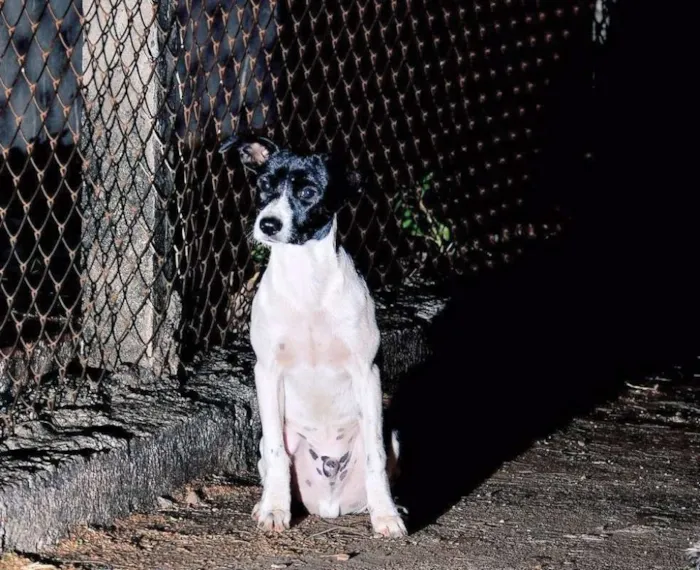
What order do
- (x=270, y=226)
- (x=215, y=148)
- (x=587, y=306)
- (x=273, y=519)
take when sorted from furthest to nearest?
(x=587, y=306), (x=215, y=148), (x=273, y=519), (x=270, y=226)

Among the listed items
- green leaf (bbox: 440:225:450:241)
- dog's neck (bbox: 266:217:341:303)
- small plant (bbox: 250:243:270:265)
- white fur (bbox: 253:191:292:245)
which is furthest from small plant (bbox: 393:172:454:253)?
white fur (bbox: 253:191:292:245)

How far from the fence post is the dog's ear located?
57 cm

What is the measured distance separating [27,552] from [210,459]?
100 cm

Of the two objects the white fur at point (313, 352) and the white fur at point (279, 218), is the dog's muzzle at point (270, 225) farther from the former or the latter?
the white fur at point (313, 352)

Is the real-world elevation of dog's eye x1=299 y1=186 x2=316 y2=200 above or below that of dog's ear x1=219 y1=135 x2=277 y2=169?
below

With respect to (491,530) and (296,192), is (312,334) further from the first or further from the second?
(491,530)

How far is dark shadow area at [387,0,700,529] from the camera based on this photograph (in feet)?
18.0

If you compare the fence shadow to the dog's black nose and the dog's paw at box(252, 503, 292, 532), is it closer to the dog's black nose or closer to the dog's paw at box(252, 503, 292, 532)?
the dog's paw at box(252, 503, 292, 532)

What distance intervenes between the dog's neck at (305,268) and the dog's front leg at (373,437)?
0.32m

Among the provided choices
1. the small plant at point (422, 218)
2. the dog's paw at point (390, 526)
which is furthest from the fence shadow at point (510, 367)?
the small plant at point (422, 218)

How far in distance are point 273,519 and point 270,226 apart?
975 millimetres

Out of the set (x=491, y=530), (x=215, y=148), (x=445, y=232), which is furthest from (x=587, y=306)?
(x=491, y=530)

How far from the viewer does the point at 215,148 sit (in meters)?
5.49

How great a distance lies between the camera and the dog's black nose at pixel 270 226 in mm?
3949
